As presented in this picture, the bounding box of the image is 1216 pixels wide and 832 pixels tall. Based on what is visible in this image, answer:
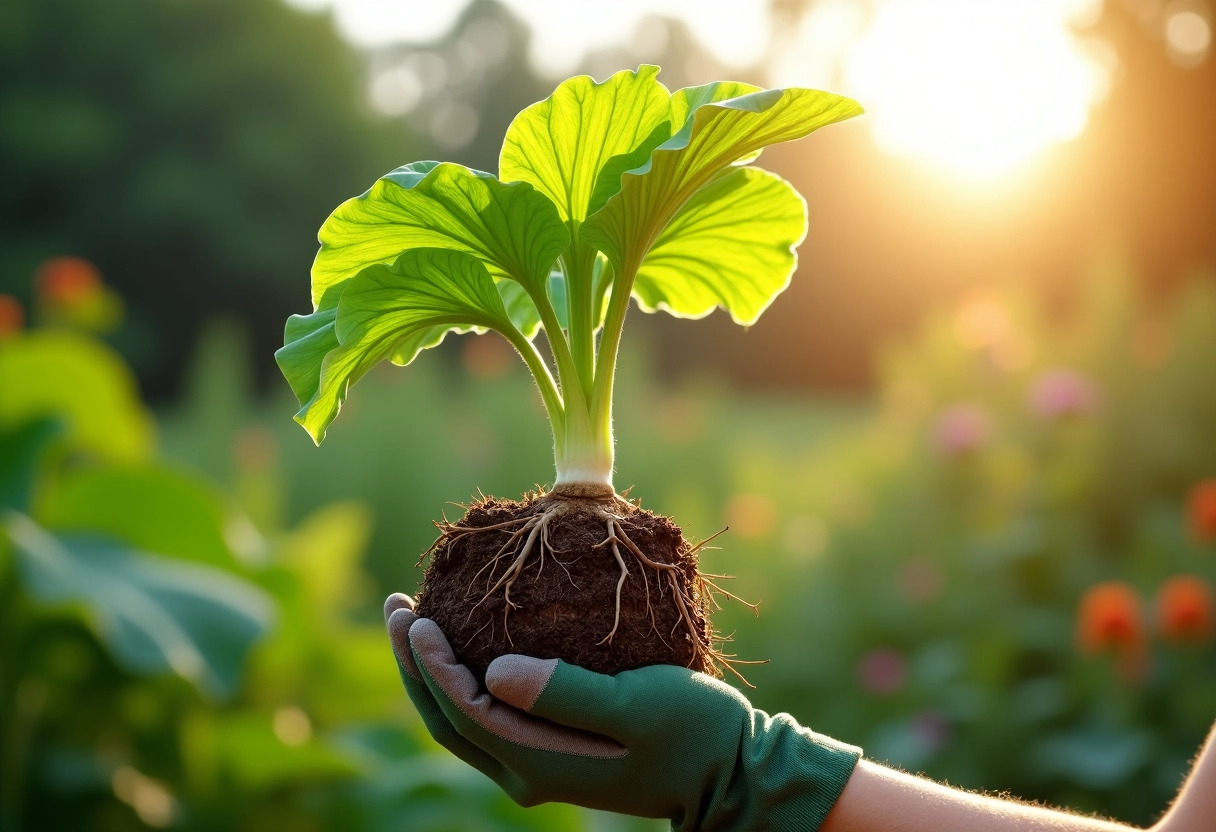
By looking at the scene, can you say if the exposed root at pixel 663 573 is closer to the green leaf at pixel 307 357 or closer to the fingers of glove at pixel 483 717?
the fingers of glove at pixel 483 717

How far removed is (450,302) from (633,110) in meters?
0.30

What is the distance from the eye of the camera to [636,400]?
5180mm

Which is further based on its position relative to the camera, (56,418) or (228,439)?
(228,439)

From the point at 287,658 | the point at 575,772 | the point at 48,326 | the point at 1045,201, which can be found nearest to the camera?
the point at 575,772

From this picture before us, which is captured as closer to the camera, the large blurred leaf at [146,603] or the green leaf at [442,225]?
the green leaf at [442,225]

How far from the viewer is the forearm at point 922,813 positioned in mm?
1052

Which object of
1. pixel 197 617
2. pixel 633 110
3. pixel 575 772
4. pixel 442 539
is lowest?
pixel 197 617

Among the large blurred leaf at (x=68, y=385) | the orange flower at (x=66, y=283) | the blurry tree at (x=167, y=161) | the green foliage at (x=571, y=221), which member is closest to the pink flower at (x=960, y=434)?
the green foliage at (x=571, y=221)

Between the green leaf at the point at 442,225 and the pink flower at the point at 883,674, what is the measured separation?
283 centimetres

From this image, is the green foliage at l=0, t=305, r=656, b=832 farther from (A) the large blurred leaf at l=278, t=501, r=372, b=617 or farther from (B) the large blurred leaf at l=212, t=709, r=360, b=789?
(A) the large blurred leaf at l=278, t=501, r=372, b=617

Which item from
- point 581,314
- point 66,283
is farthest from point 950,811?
point 66,283

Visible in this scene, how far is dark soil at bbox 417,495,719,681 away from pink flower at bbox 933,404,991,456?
2.93 m

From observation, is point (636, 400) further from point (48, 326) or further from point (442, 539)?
point (442, 539)

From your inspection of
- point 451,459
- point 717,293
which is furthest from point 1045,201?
point 717,293
